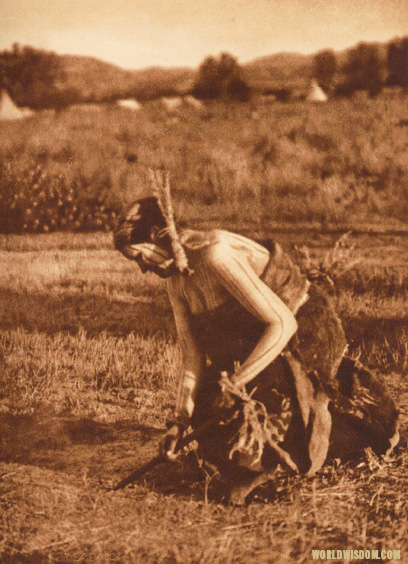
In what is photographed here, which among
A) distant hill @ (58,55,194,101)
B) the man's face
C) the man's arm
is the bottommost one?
the man's arm

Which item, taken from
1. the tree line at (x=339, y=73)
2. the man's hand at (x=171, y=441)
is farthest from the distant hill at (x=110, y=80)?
the man's hand at (x=171, y=441)

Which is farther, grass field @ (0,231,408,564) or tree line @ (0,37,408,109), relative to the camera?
tree line @ (0,37,408,109)

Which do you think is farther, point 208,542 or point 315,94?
point 315,94

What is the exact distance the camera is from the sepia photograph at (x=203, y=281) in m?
1.94

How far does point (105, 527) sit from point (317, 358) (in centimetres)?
85

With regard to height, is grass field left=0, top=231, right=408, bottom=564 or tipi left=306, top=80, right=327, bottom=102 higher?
tipi left=306, top=80, right=327, bottom=102

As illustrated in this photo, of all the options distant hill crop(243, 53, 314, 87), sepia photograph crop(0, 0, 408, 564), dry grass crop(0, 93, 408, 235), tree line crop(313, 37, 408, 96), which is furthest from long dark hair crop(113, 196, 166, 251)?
tree line crop(313, 37, 408, 96)

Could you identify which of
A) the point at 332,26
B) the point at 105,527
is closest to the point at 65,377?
the point at 105,527

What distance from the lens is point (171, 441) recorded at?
2.03 m

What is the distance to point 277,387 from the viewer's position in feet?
6.52

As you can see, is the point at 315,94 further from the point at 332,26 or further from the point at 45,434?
the point at 45,434

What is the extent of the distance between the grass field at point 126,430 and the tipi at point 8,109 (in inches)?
16.9

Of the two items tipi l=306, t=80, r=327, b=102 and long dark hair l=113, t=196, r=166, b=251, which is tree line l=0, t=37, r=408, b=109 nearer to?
tipi l=306, t=80, r=327, b=102

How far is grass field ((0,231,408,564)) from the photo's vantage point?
1.93 meters
